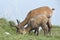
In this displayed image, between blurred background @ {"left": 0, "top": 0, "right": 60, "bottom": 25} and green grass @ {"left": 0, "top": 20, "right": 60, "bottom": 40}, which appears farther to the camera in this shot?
blurred background @ {"left": 0, "top": 0, "right": 60, "bottom": 25}

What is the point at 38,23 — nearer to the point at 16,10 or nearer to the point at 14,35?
the point at 14,35

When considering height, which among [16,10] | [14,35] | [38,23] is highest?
[16,10]

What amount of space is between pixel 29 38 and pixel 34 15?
3.67 m

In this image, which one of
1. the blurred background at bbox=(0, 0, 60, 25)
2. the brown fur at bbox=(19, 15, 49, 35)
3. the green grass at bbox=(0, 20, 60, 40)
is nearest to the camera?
the green grass at bbox=(0, 20, 60, 40)

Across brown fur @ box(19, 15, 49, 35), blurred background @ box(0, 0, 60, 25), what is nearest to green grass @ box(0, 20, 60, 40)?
brown fur @ box(19, 15, 49, 35)

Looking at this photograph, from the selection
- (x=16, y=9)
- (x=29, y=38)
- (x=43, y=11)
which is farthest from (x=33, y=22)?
(x=16, y=9)

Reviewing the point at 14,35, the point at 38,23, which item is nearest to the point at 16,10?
the point at 38,23

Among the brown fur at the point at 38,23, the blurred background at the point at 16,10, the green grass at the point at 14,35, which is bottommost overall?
the green grass at the point at 14,35

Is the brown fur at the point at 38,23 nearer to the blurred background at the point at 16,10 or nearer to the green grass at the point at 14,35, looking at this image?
the green grass at the point at 14,35

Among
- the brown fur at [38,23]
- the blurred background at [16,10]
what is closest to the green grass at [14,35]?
the brown fur at [38,23]

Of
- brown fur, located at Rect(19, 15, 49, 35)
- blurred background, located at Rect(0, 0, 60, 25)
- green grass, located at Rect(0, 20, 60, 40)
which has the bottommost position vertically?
green grass, located at Rect(0, 20, 60, 40)

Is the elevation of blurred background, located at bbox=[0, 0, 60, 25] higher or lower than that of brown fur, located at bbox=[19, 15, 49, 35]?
higher

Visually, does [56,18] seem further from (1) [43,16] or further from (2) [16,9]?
(1) [43,16]

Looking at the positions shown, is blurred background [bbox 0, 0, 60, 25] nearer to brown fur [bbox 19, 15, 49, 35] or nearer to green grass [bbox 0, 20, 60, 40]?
green grass [bbox 0, 20, 60, 40]
